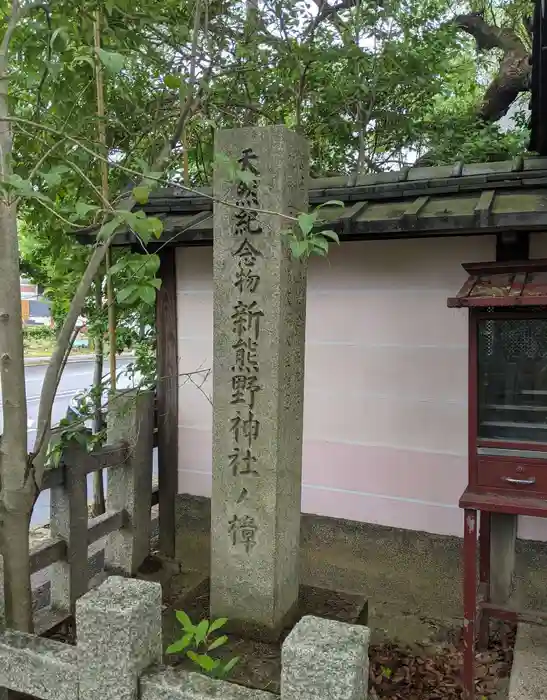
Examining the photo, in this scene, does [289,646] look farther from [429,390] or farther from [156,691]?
[429,390]

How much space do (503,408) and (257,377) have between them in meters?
1.53

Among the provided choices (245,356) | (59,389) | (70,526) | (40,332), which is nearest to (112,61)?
(245,356)

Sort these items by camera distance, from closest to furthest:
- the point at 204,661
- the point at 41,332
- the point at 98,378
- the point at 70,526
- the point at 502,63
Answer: the point at 204,661 → the point at 70,526 → the point at 98,378 → the point at 502,63 → the point at 41,332

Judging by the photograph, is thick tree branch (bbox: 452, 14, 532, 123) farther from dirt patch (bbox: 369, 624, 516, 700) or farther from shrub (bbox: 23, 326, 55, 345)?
shrub (bbox: 23, 326, 55, 345)

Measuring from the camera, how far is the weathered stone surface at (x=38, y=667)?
2131 millimetres

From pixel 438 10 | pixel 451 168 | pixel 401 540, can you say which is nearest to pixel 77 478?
pixel 401 540

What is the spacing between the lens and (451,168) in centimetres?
421

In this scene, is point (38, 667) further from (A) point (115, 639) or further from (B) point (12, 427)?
(B) point (12, 427)

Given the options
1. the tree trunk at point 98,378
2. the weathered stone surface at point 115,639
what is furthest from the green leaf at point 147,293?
the tree trunk at point 98,378

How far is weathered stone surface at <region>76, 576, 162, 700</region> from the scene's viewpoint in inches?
78.2

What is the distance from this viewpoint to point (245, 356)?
3271 mm

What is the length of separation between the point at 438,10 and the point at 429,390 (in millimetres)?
6066

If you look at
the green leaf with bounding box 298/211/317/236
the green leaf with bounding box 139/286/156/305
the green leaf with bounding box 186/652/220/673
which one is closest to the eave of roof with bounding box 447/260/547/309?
the green leaf with bounding box 298/211/317/236

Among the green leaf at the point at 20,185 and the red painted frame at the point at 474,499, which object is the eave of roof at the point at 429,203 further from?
the green leaf at the point at 20,185
